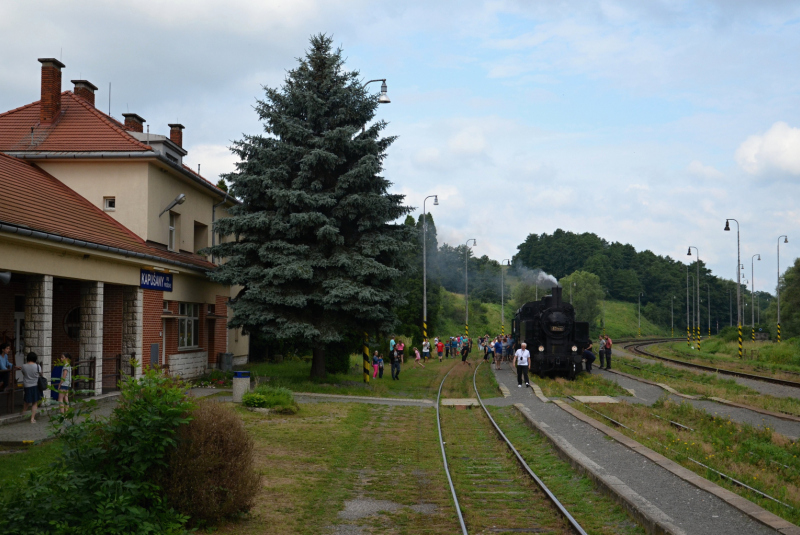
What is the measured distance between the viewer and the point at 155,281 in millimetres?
21375

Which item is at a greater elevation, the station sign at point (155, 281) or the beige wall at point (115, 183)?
the beige wall at point (115, 183)

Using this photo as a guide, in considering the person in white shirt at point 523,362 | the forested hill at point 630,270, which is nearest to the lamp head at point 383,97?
the person in white shirt at point 523,362

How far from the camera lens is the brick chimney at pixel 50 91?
878 inches

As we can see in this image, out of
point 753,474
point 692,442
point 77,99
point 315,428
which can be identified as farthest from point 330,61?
point 753,474

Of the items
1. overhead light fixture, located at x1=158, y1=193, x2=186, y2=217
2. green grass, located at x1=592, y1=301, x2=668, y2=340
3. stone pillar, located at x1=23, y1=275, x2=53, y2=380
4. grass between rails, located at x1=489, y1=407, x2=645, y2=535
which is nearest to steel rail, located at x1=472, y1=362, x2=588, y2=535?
grass between rails, located at x1=489, y1=407, x2=645, y2=535

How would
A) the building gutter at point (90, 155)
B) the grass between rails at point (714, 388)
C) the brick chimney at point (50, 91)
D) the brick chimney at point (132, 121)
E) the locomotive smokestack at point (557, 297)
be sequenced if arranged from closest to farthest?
the grass between rails at point (714, 388), the building gutter at point (90, 155), the brick chimney at point (50, 91), the brick chimney at point (132, 121), the locomotive smokestack at point (557, 297)

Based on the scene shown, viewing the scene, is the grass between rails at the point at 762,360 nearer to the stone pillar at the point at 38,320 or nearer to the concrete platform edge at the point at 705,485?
the concrete platform edge at the point at 705,485

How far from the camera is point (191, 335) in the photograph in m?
26.0

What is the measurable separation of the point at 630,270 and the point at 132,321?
13657 centimetres

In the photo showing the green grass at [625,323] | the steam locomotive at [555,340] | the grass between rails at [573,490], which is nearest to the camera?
the grass between rails at [573,490]

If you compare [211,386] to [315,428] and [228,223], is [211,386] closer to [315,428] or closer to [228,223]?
[228,223]

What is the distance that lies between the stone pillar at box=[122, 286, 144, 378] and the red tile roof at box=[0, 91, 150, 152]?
4462 mm

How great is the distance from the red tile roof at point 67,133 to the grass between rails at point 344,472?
10232 mm

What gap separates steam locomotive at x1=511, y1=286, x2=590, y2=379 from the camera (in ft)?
93.4
